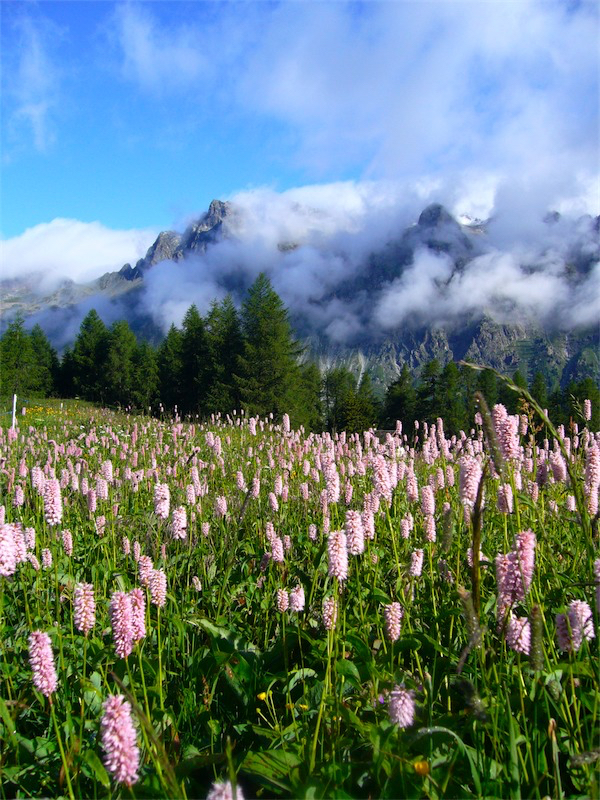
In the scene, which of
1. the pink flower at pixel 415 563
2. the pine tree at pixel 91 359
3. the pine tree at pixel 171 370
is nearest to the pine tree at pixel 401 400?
the pine tree at pixel 171 370

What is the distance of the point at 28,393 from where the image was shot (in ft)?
210

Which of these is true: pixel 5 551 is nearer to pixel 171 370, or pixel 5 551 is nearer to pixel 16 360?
pixel 171 370

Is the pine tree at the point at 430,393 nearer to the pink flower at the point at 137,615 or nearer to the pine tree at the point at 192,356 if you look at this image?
the pine tree at the point at 192,356

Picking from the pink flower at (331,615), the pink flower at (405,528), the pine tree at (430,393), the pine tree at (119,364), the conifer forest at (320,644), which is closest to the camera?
the conifer forest at (320,644)

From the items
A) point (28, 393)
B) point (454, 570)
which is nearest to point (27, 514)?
point (454, 570)

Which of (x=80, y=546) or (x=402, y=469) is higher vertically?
(x=402, y=469)

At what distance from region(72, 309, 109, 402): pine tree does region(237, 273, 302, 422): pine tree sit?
118 feet

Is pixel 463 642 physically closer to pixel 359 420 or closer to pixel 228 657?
pixel 228 657

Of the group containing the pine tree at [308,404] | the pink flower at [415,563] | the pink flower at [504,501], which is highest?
the pine tree at [308,404]

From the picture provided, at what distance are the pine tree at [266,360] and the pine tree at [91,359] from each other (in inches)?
1414

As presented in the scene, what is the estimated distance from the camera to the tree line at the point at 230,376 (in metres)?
46.0

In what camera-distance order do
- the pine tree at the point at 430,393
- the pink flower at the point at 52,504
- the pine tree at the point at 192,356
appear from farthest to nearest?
the pine tree at the point at 430,393 → the pine tree at the point at 192,356 → the pink flower at the point at 52,504

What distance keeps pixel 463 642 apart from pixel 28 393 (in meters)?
68.4

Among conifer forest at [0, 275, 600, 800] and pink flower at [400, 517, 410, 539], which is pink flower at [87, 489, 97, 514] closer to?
conifer forest at [0, 275, 600, 800]
